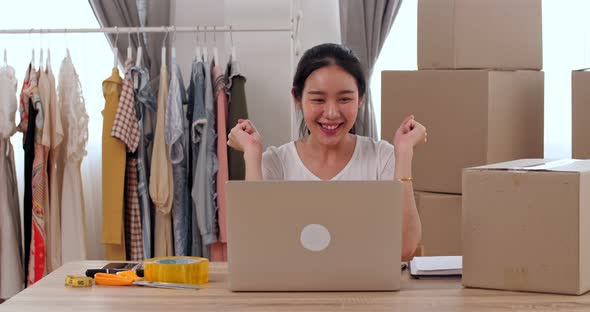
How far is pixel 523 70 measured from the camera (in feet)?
10.0

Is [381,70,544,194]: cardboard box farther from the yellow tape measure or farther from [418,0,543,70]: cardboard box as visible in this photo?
the yellow tape measure

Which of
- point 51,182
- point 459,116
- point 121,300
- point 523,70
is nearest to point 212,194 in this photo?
point 51,182

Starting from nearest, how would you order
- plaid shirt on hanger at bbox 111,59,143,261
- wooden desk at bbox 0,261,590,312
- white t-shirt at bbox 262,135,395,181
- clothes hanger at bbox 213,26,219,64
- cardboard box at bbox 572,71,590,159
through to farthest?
wooden desk at bbox 0,261,590,312 → white t-shirt at bbox 262,135,395,181 → cardboard box at bbox 572,71,590,159 → plaid shirt on hanger at bbox 111,59,143,261 → clothes hanger at bbox 213,26,219,64

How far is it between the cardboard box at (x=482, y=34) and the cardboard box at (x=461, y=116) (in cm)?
5

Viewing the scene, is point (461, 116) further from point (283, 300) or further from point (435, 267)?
point (283, 300)

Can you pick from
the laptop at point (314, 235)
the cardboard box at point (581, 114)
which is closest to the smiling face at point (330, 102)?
the laptop at point (314, 235)

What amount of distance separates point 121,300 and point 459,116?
166 cm

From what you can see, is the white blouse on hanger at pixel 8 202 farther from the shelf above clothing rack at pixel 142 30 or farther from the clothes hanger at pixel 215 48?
the clothes hanger at pixel 215 48

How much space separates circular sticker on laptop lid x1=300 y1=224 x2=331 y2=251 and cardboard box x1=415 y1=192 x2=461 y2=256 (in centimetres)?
143

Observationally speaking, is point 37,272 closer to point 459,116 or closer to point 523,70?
point 459,116

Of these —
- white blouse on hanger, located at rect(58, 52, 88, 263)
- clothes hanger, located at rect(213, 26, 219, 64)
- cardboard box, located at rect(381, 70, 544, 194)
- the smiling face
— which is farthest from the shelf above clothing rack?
the smiling face

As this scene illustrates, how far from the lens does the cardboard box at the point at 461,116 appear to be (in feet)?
9.59

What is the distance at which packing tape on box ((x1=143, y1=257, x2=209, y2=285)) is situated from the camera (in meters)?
1.75

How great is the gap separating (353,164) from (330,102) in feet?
0.76
